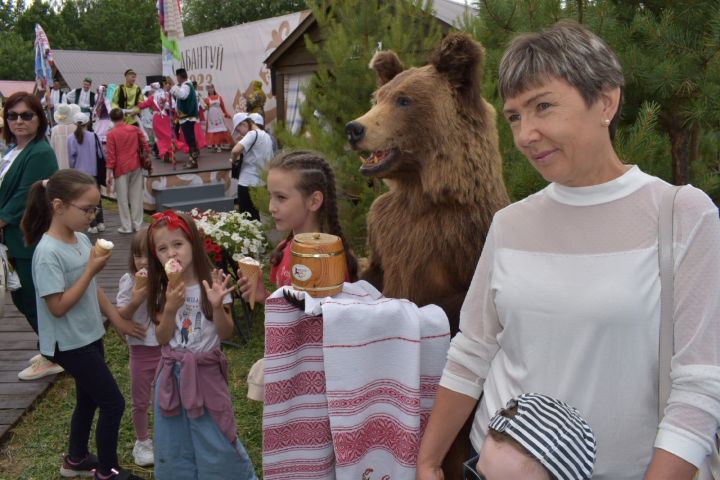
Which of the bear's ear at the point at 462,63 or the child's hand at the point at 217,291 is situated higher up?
the bear's ear at the point at 462,63

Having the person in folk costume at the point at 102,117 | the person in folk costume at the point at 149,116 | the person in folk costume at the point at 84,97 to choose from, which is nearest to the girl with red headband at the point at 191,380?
the person in folk costume at the point at 102,117

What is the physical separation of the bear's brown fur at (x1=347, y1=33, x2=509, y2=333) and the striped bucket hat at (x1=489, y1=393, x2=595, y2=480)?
884mm

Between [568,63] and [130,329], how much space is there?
8.21 feet

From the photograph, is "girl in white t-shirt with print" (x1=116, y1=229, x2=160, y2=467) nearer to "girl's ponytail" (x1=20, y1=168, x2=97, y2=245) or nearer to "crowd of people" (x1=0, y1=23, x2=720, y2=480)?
"girl's ponytail" (x1=20, y1=168, x2=97, y2=245)

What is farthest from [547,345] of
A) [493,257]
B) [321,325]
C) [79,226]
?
[79,226]

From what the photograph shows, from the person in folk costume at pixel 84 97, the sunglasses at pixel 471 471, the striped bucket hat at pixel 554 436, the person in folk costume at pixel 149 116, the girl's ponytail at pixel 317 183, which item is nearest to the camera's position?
the striped bucket hat at pixel 554 436

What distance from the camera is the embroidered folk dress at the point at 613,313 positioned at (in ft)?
3.75

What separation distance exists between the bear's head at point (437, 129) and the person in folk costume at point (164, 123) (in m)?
12.3

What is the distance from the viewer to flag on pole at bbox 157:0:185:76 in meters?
13.0

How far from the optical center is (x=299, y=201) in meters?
2.33

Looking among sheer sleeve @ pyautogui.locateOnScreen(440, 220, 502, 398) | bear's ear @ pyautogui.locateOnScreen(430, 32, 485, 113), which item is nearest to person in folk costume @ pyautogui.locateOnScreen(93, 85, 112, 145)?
bear's ear @ pyautogui.locateOnScreen(430, 32, 485, 113)

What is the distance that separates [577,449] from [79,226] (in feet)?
8.60

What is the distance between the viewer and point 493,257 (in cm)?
145

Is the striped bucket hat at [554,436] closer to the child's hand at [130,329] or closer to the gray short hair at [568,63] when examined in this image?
the gray short hair at [568,63]
